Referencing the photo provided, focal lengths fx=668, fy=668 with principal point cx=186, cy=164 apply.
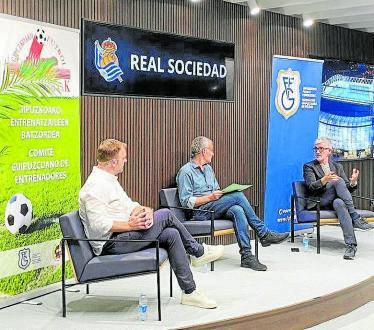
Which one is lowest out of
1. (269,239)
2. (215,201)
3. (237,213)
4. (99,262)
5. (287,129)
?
(269,239)

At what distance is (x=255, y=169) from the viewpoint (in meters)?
8.02

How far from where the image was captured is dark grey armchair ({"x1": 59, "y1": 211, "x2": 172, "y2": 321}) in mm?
4637

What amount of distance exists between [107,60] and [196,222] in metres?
1.72

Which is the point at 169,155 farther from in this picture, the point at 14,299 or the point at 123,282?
the point at 14,299

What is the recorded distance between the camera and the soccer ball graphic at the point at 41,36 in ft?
17.2

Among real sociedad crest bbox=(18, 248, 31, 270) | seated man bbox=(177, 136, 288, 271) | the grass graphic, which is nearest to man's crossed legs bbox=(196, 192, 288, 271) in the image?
seated man bbox=(177, 136, 288, 271)

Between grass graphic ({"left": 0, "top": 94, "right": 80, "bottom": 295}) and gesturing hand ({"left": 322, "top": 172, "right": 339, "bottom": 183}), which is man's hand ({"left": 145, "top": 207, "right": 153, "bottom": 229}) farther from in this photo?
gesturing hand ({"left": 322, "top": 172, "right": 339, "bottom": 183})

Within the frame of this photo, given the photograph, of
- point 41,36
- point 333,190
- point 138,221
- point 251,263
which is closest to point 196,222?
point 251,263

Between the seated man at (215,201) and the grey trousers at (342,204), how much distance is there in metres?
0.76

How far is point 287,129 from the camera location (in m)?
7.76

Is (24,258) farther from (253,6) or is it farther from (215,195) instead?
(253,6)

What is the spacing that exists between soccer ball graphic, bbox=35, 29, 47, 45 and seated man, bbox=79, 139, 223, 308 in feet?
3.41

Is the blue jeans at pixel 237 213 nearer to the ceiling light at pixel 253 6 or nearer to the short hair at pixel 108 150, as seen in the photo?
the short hair at pixel 108 150

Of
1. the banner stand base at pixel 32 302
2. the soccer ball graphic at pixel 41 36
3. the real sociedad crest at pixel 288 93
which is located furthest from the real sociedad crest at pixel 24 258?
the real sociedad crest at pixel 288 93
